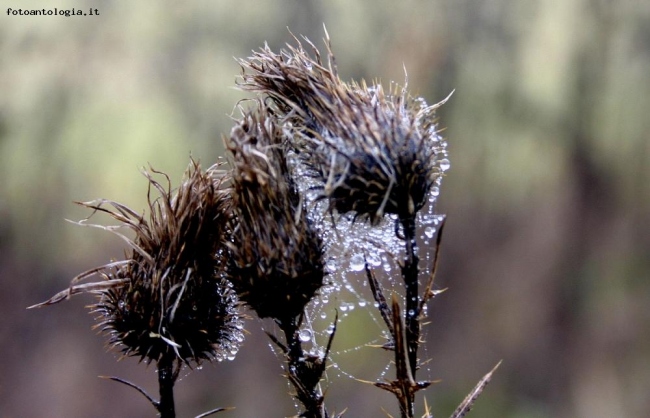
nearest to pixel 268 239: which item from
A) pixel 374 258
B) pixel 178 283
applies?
pixel 178 283

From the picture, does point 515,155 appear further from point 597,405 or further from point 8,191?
point 8,191

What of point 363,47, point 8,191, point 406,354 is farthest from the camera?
point 363,47

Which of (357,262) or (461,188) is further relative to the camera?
(461,188)

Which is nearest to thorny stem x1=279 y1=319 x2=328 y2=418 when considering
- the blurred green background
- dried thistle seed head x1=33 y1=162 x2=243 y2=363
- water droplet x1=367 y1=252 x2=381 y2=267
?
dried thistle seed head x1=33 y1=162 x2=243 y2=363

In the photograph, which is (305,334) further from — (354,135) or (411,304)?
(354,135)

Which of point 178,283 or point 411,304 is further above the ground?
point 178,283

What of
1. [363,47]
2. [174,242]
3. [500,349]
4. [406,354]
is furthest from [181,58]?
[406,354]
